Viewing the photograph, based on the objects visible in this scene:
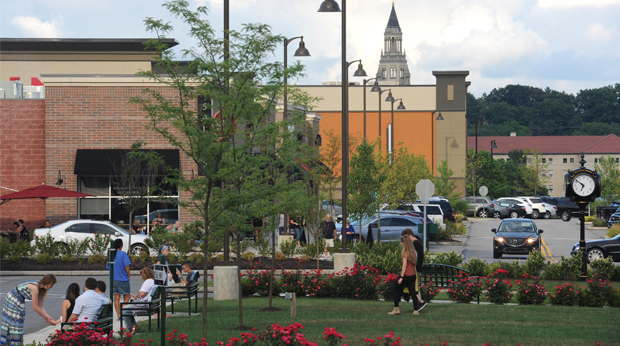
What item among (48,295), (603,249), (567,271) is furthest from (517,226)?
(48,295)

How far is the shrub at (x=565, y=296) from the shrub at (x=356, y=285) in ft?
12.5

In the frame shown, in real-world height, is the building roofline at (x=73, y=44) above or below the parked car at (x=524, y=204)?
above

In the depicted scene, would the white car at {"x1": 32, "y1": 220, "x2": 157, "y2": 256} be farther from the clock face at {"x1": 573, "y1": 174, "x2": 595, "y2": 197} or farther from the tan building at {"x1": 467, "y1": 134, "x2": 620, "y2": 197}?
the tan building at {"x1": 467, "y1": 134, "x2": 620, "y2": 197}

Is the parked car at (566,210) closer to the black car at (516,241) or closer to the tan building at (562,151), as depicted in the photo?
the black car at (516,241)

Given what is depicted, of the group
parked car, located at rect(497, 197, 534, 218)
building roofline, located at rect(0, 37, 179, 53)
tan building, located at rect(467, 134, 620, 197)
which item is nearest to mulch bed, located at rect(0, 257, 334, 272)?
building roofline, located at rect(0, 37, 179, 53)

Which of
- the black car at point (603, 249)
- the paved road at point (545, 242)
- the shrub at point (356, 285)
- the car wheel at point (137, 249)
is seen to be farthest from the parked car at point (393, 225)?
the shrub at point (356, 285)

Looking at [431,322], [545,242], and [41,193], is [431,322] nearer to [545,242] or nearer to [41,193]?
[41,193]

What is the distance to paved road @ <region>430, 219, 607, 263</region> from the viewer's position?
2858 cm

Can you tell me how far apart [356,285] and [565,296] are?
179 inches

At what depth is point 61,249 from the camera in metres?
24.8

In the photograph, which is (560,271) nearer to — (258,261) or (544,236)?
(258,261)

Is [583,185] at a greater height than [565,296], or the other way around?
[583,185]

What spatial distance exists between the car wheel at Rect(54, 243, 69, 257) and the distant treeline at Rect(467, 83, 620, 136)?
14475 centimetres

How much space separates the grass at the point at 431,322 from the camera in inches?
428
